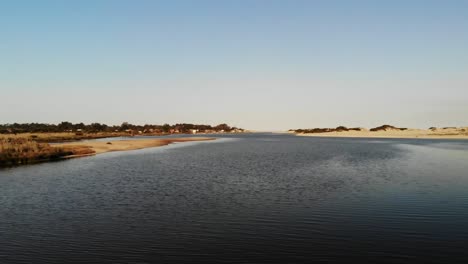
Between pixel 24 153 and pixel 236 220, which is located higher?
pixel 24 153

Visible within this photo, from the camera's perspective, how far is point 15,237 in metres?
17.0

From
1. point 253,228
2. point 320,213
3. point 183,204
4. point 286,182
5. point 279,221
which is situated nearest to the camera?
point 253,228

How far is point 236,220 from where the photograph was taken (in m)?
19.6

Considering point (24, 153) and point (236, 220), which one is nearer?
point (236, 220)

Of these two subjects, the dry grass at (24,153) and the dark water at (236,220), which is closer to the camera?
the dark water at (236,220)

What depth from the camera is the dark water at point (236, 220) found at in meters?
14.5

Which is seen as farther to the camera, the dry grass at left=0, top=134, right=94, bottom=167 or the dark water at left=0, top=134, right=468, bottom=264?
the dry grass at left=0, top=134, right=94, bottom=167

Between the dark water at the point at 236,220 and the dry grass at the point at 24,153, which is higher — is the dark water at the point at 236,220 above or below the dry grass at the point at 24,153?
below

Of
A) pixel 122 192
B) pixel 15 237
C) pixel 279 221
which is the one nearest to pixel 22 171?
pixel 122 192

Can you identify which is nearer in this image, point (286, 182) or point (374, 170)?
point (286, 182)

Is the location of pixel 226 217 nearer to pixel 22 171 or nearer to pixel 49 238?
pixel 49 238

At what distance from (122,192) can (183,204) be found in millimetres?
7063

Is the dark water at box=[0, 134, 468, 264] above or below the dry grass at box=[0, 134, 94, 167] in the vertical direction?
below

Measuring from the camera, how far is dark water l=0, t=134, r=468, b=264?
47.6 ft
